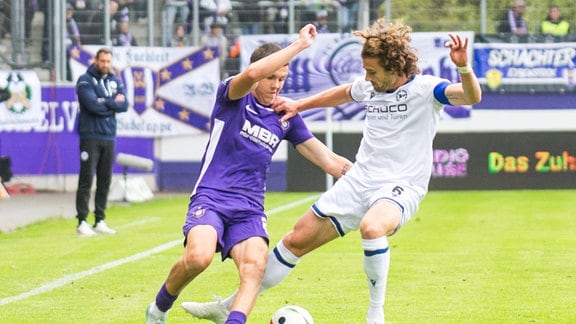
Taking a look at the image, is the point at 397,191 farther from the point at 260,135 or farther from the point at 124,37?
the point at 124,37

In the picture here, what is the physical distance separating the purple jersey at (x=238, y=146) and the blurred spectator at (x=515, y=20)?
1778cm

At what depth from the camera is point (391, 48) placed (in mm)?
7922

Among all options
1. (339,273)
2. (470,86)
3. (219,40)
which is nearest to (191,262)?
(470,86)

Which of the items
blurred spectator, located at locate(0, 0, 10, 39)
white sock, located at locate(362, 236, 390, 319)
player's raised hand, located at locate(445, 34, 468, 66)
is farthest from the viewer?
blurred spectator, located at locate(0, 0, 10, 39)

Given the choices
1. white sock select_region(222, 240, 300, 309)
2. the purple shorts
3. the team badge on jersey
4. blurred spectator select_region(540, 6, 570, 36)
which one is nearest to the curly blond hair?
the team badge on jersey

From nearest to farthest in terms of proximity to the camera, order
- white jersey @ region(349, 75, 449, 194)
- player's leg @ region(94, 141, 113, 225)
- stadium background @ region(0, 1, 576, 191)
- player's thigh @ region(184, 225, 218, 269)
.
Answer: player's thigh @ region(184, 225, 218, 269) → white jersey @ region(349, 75, 449, 194) → player's leg @ region(94, 141, 113, 225) → stadium background @ region(0, 1, 576, 191)

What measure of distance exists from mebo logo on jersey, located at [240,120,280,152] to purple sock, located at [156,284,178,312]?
1045mm

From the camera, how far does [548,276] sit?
11.1 m

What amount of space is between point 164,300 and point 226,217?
2.10ft

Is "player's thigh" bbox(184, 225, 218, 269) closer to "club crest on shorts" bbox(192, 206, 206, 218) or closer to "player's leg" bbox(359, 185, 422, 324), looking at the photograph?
"club crest on shorts" bbox(192, 206, 206, 218)

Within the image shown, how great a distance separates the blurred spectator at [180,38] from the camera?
2565 centimetres

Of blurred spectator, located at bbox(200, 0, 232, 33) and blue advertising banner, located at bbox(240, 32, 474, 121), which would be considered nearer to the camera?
blue advertising banner, located at bbox(240, 32, 474, 121)

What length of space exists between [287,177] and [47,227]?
7.98 m

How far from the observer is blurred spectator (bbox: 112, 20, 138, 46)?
2514cm
